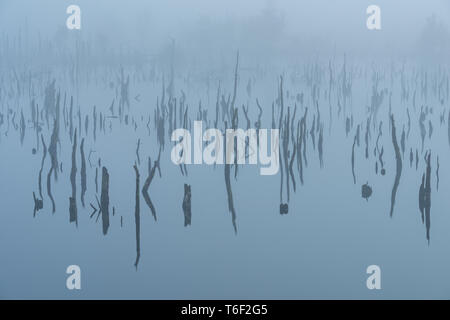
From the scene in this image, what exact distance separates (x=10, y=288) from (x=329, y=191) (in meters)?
1.08

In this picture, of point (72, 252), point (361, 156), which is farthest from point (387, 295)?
point (72, 252)

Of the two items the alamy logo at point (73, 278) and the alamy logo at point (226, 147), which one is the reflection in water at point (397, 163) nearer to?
the alamy logo at point (226, 147)

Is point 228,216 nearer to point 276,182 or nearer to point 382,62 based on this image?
point 276,182

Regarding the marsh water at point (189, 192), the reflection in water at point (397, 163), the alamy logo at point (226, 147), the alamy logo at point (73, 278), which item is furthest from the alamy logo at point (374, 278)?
the alamy logo at point (73, 278)

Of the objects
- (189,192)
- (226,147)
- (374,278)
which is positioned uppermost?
(226,147)

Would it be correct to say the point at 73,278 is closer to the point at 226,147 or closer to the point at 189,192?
the point at 189,192

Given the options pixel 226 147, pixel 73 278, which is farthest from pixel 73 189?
pixel 226 147

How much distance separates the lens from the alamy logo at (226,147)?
7.95 feet

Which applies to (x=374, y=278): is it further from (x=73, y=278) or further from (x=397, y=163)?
(x=73, y=278)

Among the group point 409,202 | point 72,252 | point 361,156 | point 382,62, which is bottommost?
point 72,252

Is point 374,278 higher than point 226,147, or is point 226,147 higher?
point 226,147

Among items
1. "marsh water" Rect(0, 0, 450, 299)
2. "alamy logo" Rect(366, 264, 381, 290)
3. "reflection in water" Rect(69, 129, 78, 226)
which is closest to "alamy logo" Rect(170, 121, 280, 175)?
"marsh water" Rect(0, 0, 450, 299)

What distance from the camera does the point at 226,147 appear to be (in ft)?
7.95
